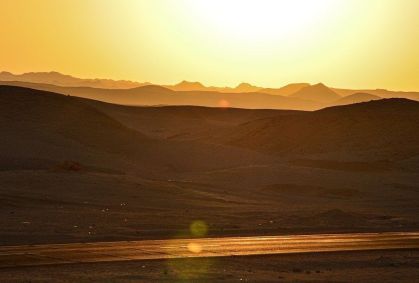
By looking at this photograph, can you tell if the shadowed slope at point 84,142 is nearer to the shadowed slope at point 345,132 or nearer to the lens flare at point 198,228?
the shadowed slope at point 345,132

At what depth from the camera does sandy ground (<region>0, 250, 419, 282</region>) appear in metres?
20.4

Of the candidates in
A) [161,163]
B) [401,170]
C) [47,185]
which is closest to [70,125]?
[161,163]

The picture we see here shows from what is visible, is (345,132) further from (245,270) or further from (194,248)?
(245,270)

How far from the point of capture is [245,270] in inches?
888

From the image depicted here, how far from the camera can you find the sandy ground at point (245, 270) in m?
20.4

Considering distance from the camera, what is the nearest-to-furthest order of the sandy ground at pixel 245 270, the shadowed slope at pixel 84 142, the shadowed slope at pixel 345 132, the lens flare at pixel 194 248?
1. the sandy ground at pixel 245 270
2. the lens flare at pixel 194 248
3. the shadowed slope at pixel 84 142
4. the shadowed slope at pixel 345 132

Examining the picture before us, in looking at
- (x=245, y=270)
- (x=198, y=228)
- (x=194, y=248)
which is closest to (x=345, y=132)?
(x=198, y=228)

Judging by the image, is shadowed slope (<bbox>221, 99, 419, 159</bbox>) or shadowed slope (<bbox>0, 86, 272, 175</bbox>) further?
shadowed slope (<bbox>221, 99, 419, 159</bbox>)

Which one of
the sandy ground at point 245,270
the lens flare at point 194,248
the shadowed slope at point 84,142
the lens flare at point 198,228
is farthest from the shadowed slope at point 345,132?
the sandy ground at point 245,270

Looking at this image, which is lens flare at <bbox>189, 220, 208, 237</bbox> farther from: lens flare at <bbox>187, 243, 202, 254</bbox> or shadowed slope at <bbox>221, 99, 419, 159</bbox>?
shadowed slope at <bbox>221, 99, 419, 159</bbox>

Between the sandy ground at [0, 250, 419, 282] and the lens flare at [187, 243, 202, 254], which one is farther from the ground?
the sandy ground at [0, 250, 419, 282]

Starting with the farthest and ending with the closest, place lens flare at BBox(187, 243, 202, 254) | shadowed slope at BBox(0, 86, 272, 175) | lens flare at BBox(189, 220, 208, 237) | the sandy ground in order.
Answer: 1. shadowed slope at BBox(0, 86, 272, 175)
2. lens flare at BBox(189, 220, 208, 237)
3. lens flare at BBox(187, 243, 202, 254)
4. the sandy ground

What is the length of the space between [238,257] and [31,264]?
246 inches

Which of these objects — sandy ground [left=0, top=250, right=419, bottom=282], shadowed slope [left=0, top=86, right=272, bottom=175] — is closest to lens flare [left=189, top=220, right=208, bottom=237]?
sandy ground [left=0, top=250, right=419, bottom=282]
